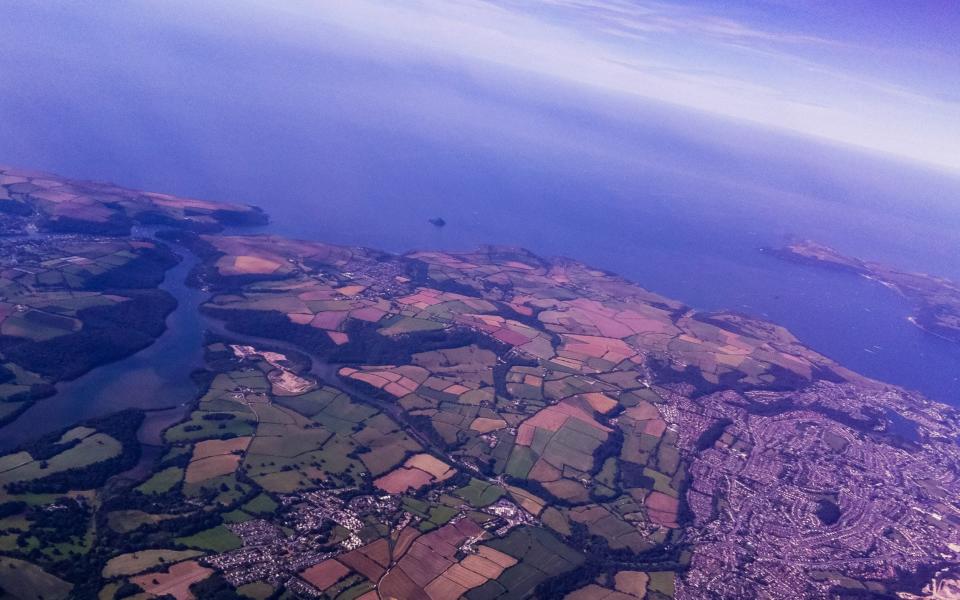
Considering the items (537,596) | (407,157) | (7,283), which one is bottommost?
(537,596)

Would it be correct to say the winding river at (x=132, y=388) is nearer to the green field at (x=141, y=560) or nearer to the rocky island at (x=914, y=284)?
the green field at (x=141, y=560)

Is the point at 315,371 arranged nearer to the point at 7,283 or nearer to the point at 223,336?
the point at 223,336

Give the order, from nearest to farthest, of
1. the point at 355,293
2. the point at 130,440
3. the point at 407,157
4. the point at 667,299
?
the point at 130,440, the point at 355,293, the point at 667,299, the point at 407,157

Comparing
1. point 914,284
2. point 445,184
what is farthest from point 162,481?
point 914,284

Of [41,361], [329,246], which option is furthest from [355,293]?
[41,361]

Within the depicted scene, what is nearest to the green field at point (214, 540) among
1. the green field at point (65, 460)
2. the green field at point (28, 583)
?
the green field at point (28, 583)

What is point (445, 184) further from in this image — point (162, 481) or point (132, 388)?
point (162, 481)
